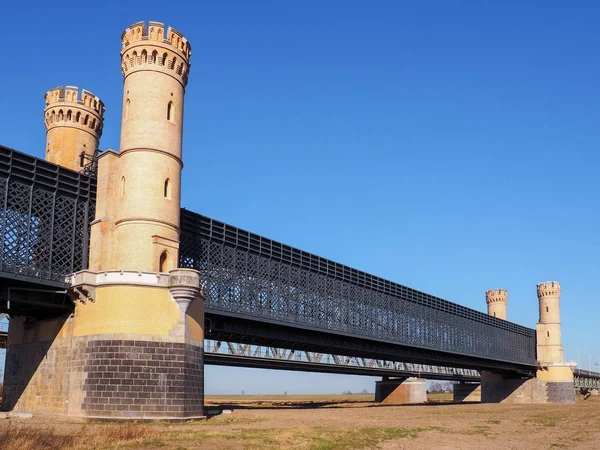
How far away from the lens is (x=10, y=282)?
4125cm

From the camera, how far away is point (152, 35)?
4666 centimetres

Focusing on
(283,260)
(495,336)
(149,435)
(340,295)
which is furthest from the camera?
(495,336)

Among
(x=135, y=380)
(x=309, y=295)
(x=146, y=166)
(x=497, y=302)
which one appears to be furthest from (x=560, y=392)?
(x=146, y=166)

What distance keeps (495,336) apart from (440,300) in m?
21.7

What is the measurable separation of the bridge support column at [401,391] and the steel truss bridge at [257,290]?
868 centimetres

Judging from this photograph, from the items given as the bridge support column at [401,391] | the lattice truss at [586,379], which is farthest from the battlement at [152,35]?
the lattice truss at [586,379]

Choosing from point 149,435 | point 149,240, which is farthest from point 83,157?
point 149,435

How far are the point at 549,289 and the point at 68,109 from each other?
102 meters

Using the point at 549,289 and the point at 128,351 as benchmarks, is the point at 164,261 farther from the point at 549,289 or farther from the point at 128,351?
the point at 549,289

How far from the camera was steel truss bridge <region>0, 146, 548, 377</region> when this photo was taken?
141 feet

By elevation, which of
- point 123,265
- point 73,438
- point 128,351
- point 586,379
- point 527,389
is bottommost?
point 586,379

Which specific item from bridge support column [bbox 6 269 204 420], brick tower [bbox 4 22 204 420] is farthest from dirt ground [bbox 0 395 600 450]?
brick tower [bbox 4 22 204 420]

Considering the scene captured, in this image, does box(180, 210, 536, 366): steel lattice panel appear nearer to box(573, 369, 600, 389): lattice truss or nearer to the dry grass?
the dry grass

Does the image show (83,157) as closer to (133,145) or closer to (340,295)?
(133,145)
